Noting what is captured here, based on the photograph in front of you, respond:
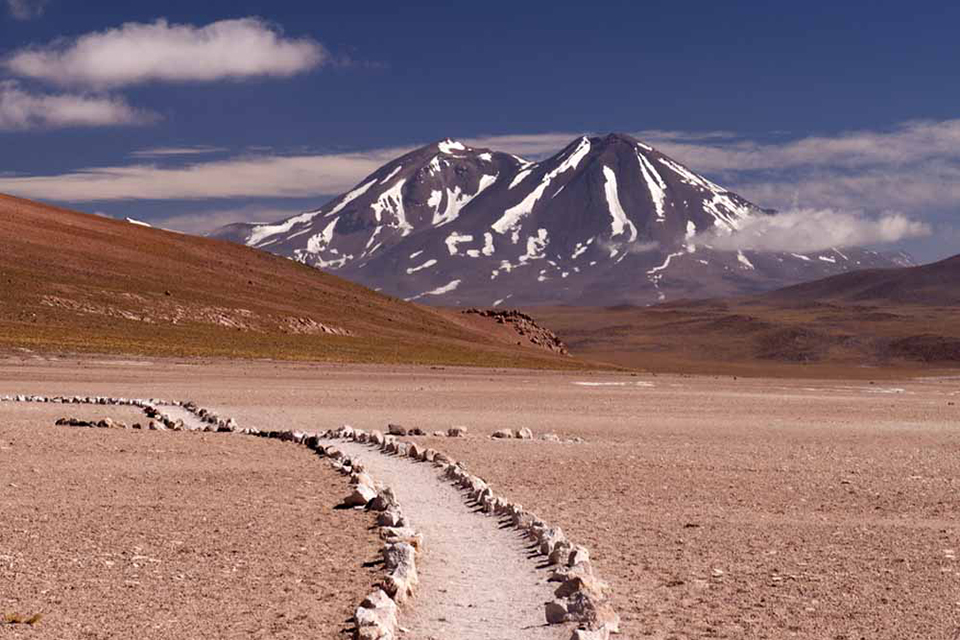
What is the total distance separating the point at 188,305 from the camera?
80.3 meters

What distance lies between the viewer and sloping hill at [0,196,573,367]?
68562mm

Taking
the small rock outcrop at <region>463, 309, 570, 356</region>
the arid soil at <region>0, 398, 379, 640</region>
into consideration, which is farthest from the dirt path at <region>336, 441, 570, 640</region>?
the small rock outcrop at <region>463, 309, 570, 356</region>

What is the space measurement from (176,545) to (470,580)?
3.27m

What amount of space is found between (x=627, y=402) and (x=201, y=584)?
30822 mm

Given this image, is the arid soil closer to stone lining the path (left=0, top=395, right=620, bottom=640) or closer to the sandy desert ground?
the sandy desert ground

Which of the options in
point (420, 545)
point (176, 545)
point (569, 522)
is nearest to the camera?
point (420, 545)

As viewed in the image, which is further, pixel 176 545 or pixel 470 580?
pixel 176 545

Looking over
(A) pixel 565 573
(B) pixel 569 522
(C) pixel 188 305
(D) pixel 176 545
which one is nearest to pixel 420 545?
(A) pixel 565 573

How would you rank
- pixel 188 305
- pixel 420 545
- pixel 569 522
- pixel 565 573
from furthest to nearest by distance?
1. pixel 188 305
2. pixel 569 522
3. pixel 420 545
4. pixel 565 573

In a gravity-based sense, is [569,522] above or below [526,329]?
below

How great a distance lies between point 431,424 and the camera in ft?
99.8

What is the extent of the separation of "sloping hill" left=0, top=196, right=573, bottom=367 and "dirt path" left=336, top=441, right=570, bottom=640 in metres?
45.9

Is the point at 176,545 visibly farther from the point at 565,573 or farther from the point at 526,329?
the point at 526,329

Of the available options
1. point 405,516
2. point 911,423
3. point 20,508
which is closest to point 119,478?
point 20,508
